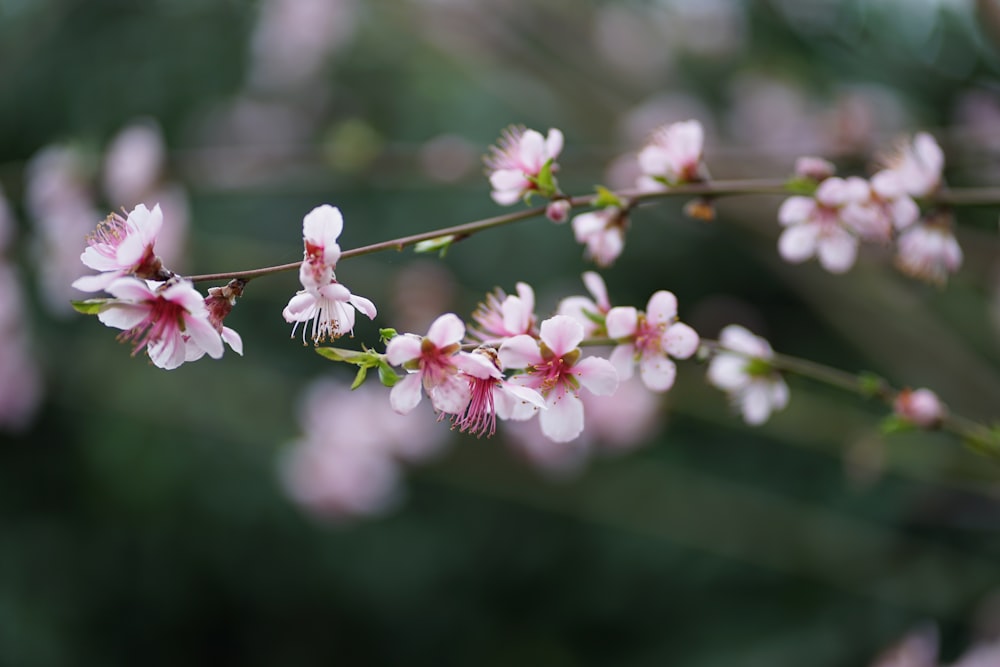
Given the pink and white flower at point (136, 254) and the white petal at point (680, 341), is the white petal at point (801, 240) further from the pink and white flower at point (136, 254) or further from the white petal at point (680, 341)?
the pink and white flower at point (136, 254)

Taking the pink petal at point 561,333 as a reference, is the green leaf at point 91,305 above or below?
above

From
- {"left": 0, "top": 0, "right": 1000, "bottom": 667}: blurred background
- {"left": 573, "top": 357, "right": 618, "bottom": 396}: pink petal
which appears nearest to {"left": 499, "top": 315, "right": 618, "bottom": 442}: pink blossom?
{"left": 573, "top": 357, "right": 618, "bottom": 396}: pink petal

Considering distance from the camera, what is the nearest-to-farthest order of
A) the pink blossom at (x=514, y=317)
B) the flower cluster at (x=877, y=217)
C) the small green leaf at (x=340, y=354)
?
1. the small green leaf at (x=340, y=354)
2. the pink blossom at (x=514, y=317)
3. the flower cluster at (x=877, y=217)

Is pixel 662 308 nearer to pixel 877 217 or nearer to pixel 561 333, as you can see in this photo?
pixel 561 333

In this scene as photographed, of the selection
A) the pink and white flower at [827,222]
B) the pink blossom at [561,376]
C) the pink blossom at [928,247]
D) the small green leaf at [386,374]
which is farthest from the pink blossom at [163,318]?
the pink blossom at [928,247]

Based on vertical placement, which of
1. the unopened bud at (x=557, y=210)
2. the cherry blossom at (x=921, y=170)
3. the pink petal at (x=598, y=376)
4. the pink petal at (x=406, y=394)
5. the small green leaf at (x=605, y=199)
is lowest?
the pink petal at (x=406, y=394)

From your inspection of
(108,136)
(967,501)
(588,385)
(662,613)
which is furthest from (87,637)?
(588,385)

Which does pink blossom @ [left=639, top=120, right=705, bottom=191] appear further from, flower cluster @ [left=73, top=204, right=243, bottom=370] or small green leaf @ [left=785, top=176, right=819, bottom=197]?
flower cluster @ [left=73, top=204, right=243, bottom=370]
